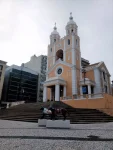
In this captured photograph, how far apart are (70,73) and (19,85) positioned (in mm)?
24033

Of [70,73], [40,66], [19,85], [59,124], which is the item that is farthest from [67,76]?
[40,66]

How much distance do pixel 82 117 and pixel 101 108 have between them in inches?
194

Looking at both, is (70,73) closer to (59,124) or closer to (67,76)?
(67,76)

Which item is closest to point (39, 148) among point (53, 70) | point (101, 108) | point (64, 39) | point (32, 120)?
point (32, 120)

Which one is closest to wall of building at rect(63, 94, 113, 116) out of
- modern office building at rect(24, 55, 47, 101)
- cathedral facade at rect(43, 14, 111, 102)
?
cathedral facade at rect(43, 14, 111, 102)

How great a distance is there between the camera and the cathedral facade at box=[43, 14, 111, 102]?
27328 mm

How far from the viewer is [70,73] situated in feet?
95.5

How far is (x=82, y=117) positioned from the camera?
13094mm

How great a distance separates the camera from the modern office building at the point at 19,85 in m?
43.4

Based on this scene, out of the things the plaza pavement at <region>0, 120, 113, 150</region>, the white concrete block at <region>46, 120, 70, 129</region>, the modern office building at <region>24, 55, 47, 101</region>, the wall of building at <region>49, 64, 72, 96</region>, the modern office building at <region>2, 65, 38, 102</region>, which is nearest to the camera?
the plaza pavement at <region>0, 120, 113, 150</region>

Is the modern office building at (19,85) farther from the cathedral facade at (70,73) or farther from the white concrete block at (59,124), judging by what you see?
the white concrete block at (59,124)

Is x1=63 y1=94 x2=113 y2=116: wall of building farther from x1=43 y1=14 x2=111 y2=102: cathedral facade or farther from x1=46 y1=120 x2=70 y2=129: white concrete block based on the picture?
x1=46 y1=120 x2=70 y2=129: white concrete block

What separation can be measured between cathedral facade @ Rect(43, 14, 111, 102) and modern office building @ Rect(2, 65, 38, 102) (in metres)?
16.4

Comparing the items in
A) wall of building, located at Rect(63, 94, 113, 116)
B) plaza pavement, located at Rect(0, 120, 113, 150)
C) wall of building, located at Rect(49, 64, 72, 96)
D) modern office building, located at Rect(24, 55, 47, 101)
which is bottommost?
plaza pavement, located at Rect(0, 120, 113, 150)
